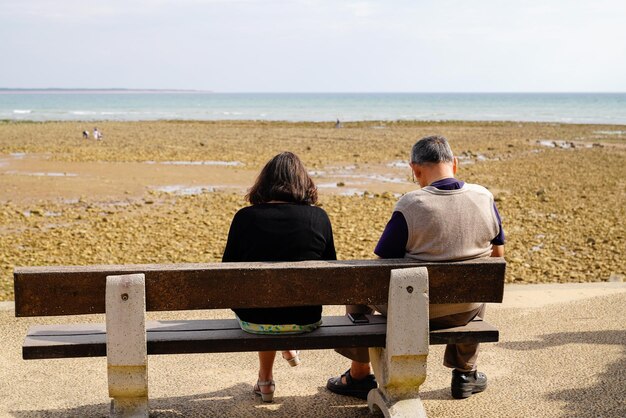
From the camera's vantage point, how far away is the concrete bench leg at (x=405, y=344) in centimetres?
374

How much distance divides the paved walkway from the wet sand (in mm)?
2332

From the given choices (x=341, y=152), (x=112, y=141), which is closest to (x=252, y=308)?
(x=341, y=152)

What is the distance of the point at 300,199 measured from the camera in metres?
4.09

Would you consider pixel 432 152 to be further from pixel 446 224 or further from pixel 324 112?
pixel 324 112

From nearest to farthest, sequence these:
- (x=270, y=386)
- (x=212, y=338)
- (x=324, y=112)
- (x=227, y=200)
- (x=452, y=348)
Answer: (x=212, y=338)
(x=270, y=386)
(x=452, y=348)
(x=227, y=200)
(x=324, y=112)

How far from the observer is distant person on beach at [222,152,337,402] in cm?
393

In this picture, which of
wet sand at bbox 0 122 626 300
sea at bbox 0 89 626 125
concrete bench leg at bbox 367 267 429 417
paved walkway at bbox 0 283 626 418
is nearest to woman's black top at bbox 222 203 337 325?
concrete bench leg at bbox 367 267 429 417

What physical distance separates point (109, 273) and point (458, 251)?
66.5 inches

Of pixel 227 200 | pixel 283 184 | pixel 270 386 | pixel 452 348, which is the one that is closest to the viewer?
pixel 283 184

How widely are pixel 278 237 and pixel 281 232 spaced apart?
29 millimetres

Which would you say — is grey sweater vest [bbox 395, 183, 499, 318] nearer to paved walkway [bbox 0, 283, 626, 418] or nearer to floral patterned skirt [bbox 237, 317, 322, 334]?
floral patterned skirt [bbox 237, 317, 322, 334]

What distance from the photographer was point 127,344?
11.9 feet

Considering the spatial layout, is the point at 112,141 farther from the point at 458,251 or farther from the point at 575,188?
the point at 458,251

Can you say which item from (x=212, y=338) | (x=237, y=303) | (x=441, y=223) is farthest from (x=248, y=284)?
(x=441, y=223)
